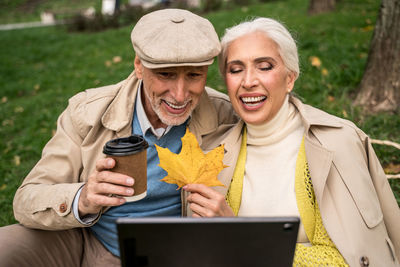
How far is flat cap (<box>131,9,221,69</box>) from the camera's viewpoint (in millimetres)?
2059

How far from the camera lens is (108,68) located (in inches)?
275

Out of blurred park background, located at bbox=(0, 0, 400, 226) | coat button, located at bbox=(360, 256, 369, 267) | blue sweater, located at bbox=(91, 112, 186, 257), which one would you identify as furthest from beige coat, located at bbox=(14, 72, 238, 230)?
coat button, located at bbox=(360, 256, 369, 267)

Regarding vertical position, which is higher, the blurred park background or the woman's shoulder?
the woman's shoulder

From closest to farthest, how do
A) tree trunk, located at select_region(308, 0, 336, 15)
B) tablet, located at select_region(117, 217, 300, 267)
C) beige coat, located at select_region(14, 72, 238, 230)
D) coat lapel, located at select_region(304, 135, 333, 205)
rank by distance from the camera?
tablet, located at select_region(117, 217, 300, 267) < coat lapel, located at select_region(304, 135, 333, 205) < beige coat, located at select_region(14, 72, 238, 230) < tree trunk, located at select_region(308, 0, 336, 15)

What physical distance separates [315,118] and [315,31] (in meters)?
4.84

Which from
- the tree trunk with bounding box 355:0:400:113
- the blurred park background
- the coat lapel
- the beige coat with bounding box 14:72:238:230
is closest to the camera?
the coat lapel

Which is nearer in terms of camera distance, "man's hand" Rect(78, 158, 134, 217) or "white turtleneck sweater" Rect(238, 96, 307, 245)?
"man's hand" Rect(78, 158, 134, 217)

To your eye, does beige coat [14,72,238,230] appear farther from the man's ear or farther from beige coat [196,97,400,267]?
beige coat [196,97,400,267]

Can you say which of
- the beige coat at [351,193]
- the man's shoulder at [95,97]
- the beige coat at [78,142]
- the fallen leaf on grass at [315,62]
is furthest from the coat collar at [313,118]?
the fallen leaf on grass at [315,62]

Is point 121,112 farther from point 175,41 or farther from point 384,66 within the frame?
point 384,66

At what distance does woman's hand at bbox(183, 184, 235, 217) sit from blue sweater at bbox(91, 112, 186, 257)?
64 centimetres

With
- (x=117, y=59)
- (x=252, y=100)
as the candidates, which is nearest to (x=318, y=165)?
(x=252, y=100)

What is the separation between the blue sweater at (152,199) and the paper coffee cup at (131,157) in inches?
26.7

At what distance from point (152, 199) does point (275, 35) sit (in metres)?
1.33
